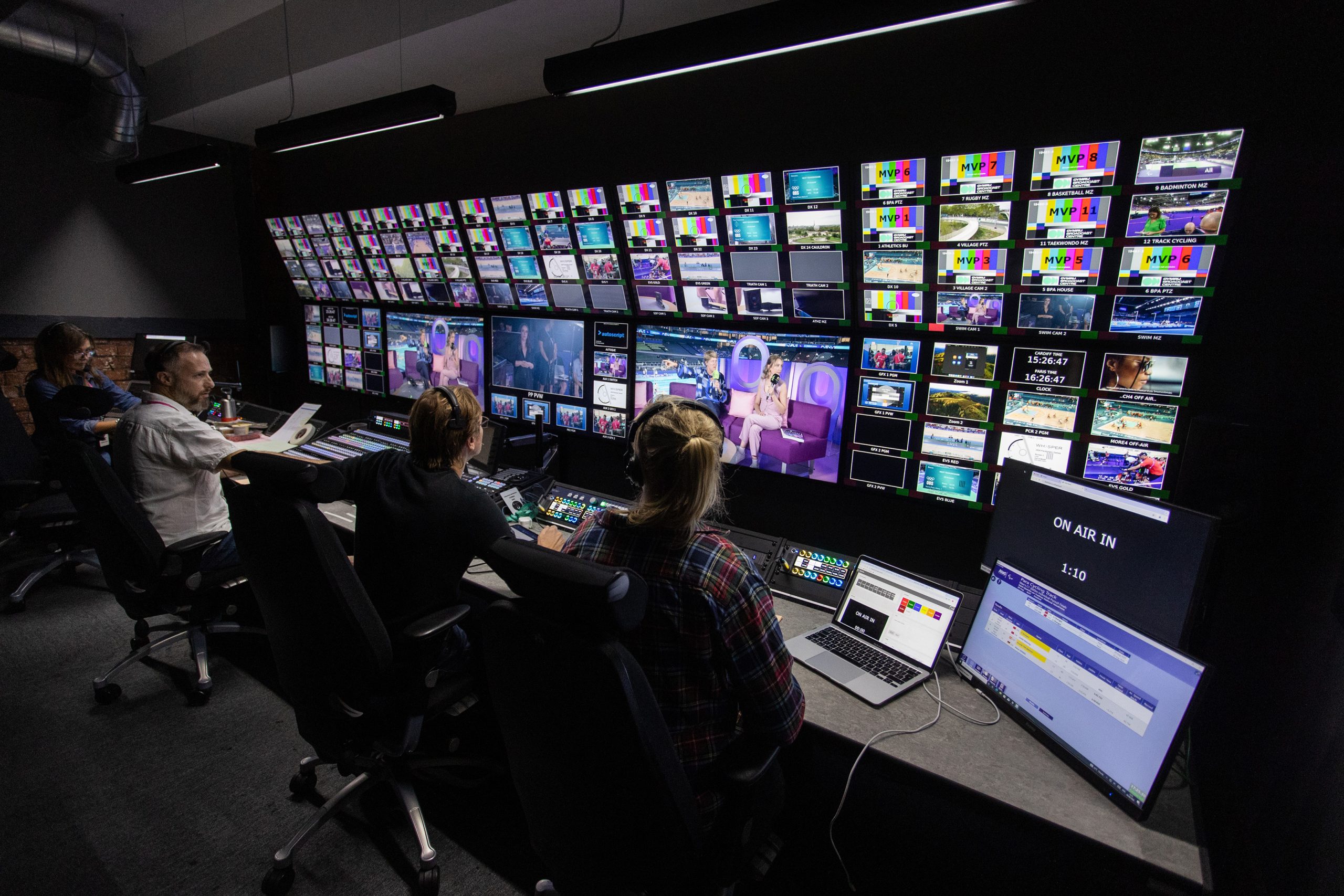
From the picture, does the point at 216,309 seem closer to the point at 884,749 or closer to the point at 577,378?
the point at 577,378

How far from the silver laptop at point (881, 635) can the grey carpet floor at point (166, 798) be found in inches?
41.1

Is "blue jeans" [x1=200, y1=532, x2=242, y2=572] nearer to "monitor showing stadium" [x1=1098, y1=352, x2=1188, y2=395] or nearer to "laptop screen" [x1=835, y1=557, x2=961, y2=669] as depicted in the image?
"laptop screen" [x1=835, y1=557, x2=961, y2=669]

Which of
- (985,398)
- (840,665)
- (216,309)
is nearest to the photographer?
(840,665)

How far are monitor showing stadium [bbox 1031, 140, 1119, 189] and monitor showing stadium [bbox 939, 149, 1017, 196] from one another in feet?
0.22

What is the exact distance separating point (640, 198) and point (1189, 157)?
1766mm

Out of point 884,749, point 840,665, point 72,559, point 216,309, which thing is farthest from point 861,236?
point 216,309

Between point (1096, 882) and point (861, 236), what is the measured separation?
2.01 metres

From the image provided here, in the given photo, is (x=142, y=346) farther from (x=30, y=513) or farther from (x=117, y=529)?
(x=117, y=529)

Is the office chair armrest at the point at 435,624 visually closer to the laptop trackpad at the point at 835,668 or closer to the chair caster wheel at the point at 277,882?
the chair caster wheel at the point at 277,882

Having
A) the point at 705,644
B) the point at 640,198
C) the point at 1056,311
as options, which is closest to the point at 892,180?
the point at 1056,311

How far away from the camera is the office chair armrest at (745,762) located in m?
1.15

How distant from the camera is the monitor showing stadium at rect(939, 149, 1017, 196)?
5.87ft

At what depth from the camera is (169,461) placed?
89.1 inches

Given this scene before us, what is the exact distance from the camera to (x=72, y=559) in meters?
3.26
